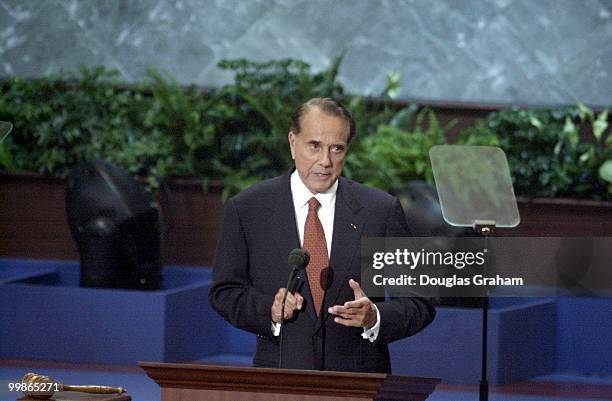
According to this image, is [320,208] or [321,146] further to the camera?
[320,208]

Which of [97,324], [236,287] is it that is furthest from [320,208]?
[97,324]

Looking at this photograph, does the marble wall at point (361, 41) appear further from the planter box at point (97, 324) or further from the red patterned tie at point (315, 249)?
the red patterned tie at point (315, 249)

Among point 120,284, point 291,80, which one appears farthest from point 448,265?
point 291,80

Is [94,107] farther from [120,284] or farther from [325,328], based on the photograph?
[325,328]

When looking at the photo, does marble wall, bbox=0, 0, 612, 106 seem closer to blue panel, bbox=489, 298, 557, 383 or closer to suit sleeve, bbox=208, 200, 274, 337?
blue panel, bbox=489, 298, 557, 383

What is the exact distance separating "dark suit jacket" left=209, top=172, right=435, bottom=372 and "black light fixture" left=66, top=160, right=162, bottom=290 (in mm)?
4072

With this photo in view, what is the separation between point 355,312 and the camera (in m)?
4.09

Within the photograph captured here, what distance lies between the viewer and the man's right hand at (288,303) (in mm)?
4102

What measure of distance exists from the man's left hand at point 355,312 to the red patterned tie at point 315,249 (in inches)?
8.1

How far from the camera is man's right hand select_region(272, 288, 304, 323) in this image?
13.5 ft

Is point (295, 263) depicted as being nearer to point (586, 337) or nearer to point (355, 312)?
point (355, 312)

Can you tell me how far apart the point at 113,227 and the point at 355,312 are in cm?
467

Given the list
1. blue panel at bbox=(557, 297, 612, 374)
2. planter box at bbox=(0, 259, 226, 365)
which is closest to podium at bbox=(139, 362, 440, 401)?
planter box at bbox=(0, 259, 226, 365)

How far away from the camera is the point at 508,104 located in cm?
1038
